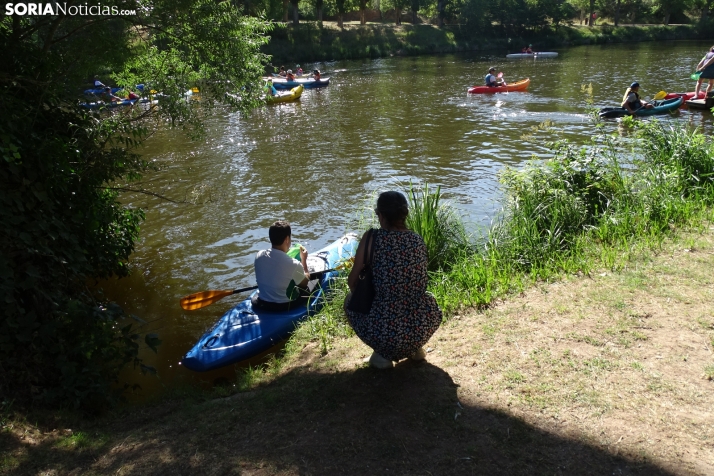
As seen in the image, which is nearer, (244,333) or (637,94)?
(244,333)

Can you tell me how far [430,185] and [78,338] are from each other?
7458mm

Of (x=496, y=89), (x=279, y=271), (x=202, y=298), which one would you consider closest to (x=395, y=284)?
(x=279, y=271)

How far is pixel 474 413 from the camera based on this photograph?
3.21 m

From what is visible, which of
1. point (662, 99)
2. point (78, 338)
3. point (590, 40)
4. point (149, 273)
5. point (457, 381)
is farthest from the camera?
point (590, 40)

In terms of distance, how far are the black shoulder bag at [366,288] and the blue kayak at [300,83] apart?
21.7 metres

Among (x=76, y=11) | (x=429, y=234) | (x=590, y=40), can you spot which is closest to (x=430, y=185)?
(x=429, y=234)

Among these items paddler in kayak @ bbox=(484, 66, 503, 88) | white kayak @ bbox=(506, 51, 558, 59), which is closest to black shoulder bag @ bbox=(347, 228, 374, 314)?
paddler in kayak @ bbox=(484, 66, 503, 88)

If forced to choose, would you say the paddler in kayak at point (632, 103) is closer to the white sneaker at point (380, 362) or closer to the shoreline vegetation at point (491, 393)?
the shoreline vegetation at point (491, 393)

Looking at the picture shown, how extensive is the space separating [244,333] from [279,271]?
70cm

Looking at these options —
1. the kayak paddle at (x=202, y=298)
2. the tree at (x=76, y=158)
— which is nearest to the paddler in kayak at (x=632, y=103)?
the tree at (x=76, y=158)

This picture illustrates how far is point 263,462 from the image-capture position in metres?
2.93

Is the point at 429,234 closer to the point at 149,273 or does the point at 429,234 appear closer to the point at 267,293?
the point at 267,293

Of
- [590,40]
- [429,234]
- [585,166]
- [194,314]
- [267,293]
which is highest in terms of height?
[590,40]

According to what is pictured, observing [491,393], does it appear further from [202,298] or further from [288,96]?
[288,96]
